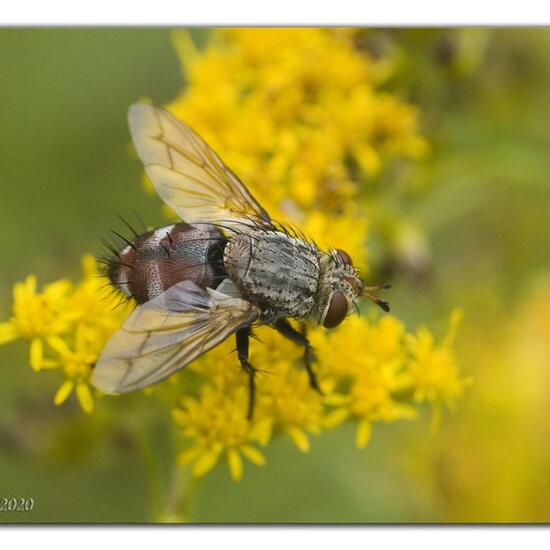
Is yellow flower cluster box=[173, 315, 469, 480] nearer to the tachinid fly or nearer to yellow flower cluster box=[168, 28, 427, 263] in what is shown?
the tachinid fly

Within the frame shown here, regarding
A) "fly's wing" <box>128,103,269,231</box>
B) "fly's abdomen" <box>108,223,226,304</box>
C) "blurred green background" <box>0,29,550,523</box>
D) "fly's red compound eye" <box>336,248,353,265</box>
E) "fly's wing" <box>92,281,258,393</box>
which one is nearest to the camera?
"fly's wing" <box>92,281,258,393</box>

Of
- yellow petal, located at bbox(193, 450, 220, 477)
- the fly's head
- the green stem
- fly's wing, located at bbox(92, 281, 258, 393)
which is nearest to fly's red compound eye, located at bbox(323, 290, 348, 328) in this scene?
the fly's head

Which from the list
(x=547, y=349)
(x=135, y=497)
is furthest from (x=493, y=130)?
(x=135, y=497)

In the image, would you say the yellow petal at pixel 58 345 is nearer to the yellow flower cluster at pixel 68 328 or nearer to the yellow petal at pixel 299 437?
the yellow flower cluster at pixel 68 328

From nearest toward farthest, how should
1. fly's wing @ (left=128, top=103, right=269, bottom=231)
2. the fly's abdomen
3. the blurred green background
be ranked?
the fly's abdomen
fly's wing @ (left=128, top=103, right=269, bottom=231)
the blurred green background

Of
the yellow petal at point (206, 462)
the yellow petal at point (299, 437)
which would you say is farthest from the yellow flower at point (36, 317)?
the yellow petal at point (299, 437)

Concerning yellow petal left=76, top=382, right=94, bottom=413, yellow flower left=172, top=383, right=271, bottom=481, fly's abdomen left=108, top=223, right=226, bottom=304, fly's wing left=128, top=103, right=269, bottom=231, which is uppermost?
fly's wing left=128, top=103, right=269, bottom=231

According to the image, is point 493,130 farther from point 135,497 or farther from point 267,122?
point 135,497
